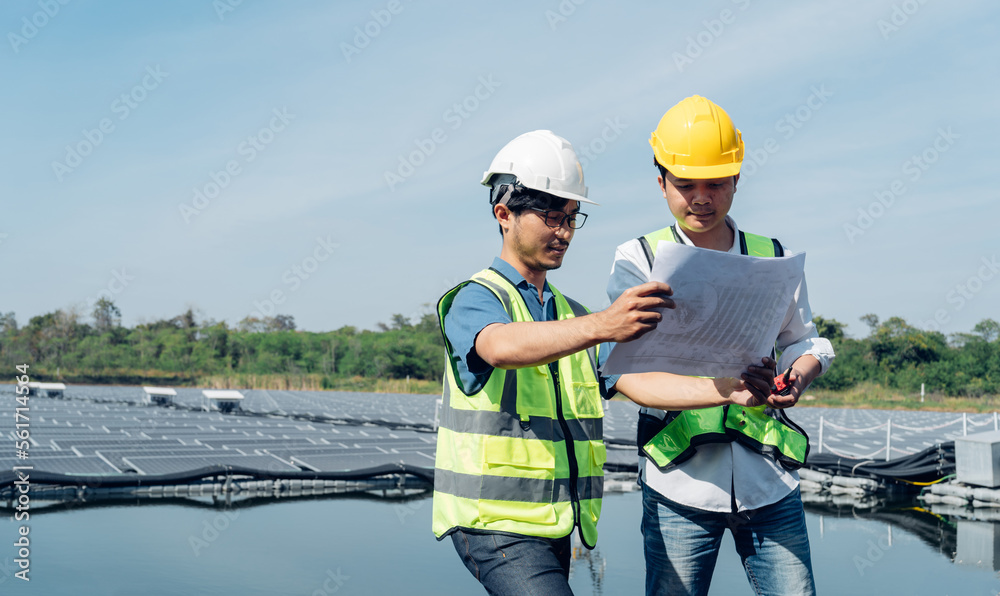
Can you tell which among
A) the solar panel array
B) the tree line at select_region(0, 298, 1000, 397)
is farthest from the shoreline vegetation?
the solar panel array

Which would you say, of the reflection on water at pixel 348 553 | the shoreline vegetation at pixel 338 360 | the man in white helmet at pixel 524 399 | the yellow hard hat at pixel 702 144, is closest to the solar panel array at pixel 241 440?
the reflection on water at pixel 348 553

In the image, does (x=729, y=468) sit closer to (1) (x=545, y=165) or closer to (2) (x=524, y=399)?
(2) (x=524, y=399)

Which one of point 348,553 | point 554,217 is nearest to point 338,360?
point 348,553

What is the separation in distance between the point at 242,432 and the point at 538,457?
15.1 meters

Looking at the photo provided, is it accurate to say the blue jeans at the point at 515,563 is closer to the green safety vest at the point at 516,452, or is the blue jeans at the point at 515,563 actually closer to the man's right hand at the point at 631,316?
the green safety vest at the point at 516,452

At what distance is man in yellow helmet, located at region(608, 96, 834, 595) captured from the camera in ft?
7.86

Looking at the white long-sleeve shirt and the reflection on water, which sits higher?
the white long-sleeve shirt

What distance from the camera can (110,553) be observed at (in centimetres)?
664

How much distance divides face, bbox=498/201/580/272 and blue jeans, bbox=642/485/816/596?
848 millimetres

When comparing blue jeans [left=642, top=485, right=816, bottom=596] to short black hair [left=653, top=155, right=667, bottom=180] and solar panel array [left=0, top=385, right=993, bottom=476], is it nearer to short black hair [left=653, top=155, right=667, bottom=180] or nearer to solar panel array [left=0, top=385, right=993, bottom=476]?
short black hair [left=653, top=155, right=667, bottom=180]

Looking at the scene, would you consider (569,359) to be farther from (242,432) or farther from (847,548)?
(242,432)

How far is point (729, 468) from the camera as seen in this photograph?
2438mm

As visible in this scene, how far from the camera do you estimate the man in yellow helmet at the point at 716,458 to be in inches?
94.3

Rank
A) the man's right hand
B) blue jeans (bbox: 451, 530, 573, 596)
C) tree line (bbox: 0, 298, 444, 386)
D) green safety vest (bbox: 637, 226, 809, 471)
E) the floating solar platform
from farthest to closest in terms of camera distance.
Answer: tree line (bbox: 0, 298, 444, 386) → the floating solar platform → green safety vest (bbox: 637, 226, 809, 471) → blue jeans (bbox: 451, 530, 573, 596) → the man's right hand
